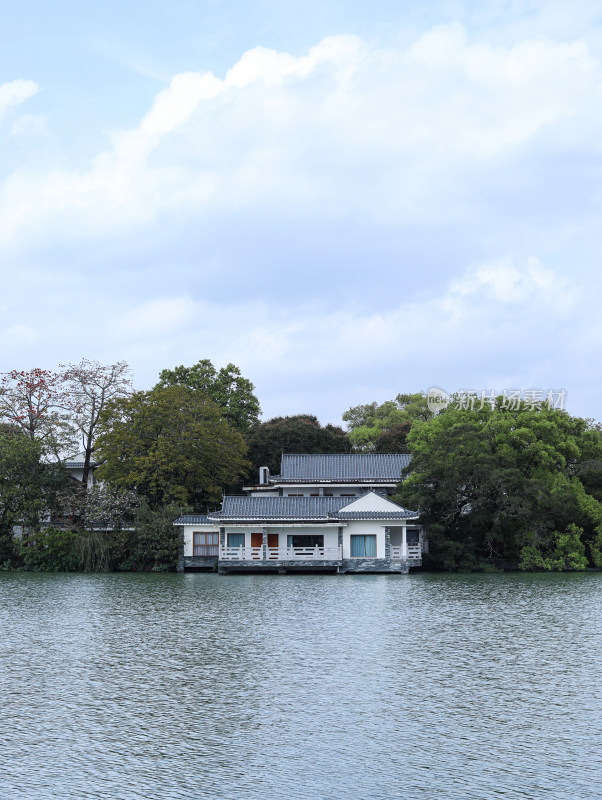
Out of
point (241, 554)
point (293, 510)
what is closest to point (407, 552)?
point (293, 510)

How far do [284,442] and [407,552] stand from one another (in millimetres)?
20744

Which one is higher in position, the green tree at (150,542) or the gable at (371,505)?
the gable at (371,505)

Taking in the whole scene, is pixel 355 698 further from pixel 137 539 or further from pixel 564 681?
pixel 137 539

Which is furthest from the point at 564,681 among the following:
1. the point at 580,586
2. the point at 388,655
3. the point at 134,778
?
the point at 580,586

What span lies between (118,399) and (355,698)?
40.1 meters

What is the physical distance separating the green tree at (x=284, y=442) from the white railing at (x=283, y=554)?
18.1 meters

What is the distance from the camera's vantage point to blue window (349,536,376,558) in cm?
4712

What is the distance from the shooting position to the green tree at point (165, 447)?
2014 inches

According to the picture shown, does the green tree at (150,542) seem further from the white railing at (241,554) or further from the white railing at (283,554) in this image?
the white railing at (283,554)

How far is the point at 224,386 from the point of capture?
67750 mm

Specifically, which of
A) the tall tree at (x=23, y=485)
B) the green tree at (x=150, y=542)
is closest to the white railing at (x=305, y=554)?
the green tree at (x=150, y=542)

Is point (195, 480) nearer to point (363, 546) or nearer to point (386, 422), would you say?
point (363, 546)

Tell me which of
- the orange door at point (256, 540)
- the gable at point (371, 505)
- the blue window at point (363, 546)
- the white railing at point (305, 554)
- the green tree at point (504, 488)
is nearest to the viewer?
the green tree at point (504, 488)

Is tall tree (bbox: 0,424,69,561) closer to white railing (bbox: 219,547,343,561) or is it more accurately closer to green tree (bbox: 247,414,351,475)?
white railing (bbox: 219,547,343,561)
